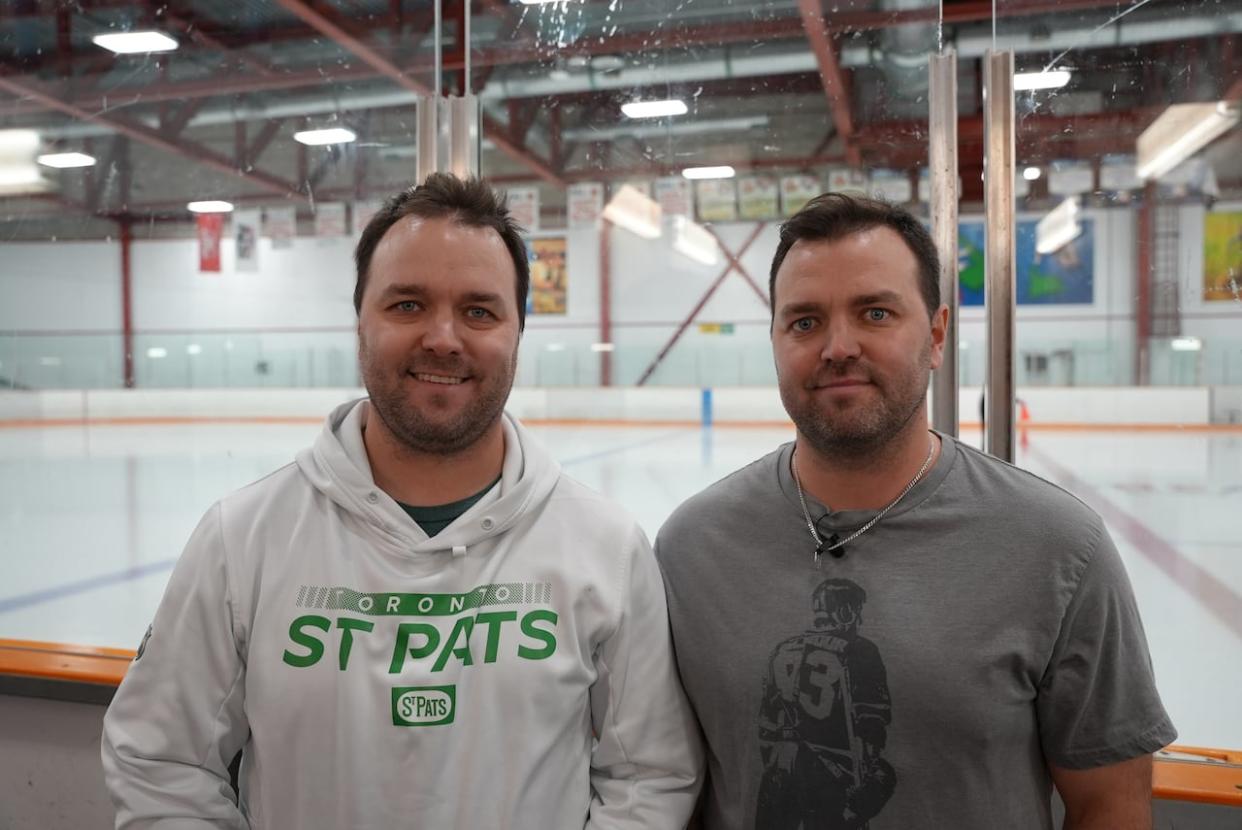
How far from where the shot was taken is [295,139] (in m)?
2.60

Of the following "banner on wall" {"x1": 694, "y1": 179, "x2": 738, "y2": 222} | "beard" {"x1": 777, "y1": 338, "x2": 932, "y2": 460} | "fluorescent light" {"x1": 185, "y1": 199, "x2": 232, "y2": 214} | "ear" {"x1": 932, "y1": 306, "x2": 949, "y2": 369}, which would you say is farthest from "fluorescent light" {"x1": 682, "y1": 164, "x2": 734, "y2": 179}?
"fluorescent light" {"x1": 185, "y1": 199, "x2": 232, "y2": 214}

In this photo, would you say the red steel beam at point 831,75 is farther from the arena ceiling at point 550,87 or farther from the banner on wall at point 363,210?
the banner on wall at point 363,210

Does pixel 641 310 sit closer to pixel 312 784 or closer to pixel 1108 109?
pixel 1108 109

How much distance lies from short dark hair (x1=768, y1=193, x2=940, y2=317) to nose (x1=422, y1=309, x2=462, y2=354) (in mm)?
529

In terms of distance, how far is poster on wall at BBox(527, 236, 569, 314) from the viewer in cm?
248

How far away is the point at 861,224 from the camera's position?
1.34 meters

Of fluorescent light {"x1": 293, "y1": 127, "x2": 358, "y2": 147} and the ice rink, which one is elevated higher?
fluorescent light {"x1": 293, "y1": 127, "x2": 358, "y2": 147}

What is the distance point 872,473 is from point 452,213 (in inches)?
29.4

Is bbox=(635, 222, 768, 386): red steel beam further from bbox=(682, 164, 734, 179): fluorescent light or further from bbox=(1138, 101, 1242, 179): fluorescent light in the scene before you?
bbox=(1138, 101, 1242, 179): fluorescent light

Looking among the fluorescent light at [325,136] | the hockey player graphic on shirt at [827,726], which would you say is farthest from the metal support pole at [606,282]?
the hockey player graphic on shirt at [827,726]

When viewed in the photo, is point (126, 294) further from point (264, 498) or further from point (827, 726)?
point (827, 726)

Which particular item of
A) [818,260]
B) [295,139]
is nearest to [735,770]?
[818,260]

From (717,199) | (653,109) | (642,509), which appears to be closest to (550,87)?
(653,109)

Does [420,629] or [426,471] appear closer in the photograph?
[420,629]
